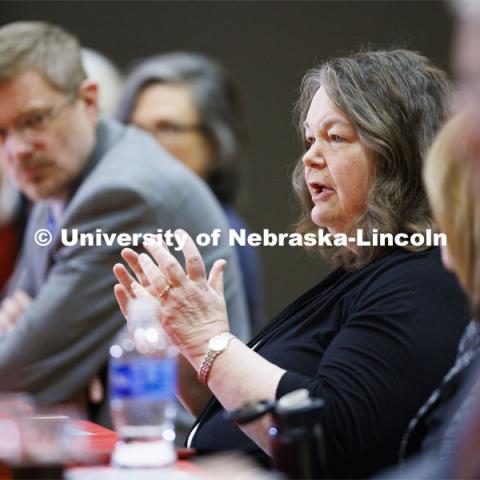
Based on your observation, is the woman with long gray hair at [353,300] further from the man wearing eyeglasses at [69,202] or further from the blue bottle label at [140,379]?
the man wearing eyeglasses at [69,202]

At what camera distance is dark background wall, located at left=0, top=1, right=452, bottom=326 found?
12.2 feet

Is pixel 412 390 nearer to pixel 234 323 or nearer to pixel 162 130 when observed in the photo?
pixel 234 323

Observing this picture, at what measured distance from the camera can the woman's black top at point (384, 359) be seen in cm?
195

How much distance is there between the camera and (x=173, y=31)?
180 inches

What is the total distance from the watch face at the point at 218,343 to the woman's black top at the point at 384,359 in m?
0.08

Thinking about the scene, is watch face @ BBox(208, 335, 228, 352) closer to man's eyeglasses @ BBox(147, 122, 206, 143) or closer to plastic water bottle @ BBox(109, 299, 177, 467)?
plastic water bottle @ BBox(109, 299, 177, 467)

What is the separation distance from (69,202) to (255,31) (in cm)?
157

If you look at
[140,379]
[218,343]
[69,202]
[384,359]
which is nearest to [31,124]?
[69,202]

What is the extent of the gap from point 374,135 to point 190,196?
0.97 metres

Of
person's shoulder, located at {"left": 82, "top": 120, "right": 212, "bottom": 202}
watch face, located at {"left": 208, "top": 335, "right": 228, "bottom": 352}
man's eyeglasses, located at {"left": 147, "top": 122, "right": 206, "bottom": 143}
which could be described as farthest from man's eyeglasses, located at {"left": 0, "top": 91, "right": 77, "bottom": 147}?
watch face, located at {"left": 208, "top": 335, "right": 228, "bottom": 352}

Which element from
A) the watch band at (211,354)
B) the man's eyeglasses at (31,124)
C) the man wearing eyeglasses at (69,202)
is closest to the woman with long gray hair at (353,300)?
the watch band at (211,354)

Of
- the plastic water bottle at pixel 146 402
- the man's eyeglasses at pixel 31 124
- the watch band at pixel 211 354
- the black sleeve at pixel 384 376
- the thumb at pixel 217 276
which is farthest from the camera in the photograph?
the man's eyeglasses at pixel 31 124

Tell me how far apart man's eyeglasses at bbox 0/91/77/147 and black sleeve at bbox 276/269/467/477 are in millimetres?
1330

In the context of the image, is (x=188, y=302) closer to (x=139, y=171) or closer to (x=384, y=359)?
(x=384, y=359)
